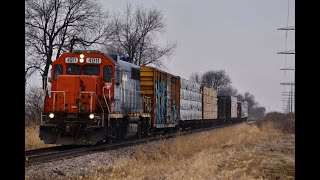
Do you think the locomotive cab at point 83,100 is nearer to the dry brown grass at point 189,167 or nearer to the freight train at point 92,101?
the freight train at point 92,101

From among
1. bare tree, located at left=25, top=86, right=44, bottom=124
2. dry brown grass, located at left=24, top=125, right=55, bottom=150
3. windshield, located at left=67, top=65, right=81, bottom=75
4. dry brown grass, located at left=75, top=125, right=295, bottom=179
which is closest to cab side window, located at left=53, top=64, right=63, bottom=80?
windshield, located at left=67, top=65, right=81, bottom=75

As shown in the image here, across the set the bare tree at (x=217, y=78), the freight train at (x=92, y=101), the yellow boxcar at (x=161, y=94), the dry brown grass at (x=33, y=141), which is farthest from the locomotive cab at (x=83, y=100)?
the bare tree at (x=217, y=78)

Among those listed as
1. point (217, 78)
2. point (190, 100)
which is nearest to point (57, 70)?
point (190, 100)

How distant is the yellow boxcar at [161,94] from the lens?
23.3 m

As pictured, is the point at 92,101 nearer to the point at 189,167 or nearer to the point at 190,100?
the point at 189,167

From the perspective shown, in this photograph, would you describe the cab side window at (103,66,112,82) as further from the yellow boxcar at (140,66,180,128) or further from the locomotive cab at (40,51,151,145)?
the yellow boxcar at (140,66,180,128)

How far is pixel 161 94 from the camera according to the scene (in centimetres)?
2497

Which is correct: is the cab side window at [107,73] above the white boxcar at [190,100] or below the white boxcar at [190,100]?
above

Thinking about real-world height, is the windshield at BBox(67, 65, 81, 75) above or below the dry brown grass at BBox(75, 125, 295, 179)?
above

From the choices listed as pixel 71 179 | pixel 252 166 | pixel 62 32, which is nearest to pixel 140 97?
pixel 252 166

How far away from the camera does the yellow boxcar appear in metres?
23.3

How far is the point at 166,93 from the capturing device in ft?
86.1

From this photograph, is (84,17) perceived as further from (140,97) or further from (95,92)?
(95,92)
